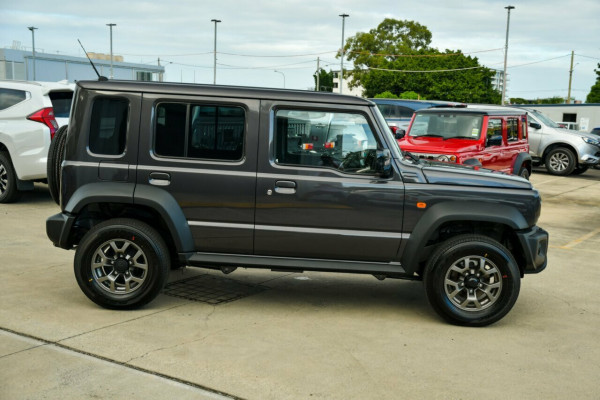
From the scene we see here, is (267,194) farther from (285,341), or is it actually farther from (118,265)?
(118,265)

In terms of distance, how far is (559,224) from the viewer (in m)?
10.9

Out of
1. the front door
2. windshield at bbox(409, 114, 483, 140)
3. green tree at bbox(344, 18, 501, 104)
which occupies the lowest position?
the front door

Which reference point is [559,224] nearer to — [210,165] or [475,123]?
[475,123]

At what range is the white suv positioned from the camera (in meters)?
10.5

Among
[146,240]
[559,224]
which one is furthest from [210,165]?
[559,224]

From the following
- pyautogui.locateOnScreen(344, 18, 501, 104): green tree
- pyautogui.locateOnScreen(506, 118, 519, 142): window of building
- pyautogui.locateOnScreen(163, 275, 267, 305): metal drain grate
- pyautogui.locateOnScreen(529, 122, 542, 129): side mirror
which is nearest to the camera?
pyautogui.locateOnScreen(163, 275, 267, 305): metal drain grate

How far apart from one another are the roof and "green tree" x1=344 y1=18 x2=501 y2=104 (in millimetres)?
67709

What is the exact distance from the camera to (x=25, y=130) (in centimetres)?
1050

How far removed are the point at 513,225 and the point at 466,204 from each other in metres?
0.41

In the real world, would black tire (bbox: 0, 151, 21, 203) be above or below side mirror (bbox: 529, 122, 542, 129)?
below

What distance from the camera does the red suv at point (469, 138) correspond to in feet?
38.9

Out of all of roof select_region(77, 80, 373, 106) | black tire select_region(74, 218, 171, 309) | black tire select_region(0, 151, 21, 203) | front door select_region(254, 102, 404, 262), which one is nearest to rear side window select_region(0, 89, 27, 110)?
black tire select_region(0, 151, 21, 203)

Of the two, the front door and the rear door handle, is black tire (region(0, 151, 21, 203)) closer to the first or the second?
the rear door handle

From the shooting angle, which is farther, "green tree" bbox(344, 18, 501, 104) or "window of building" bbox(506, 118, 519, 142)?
"green tree" bbox(344, 18, 501, 104)
